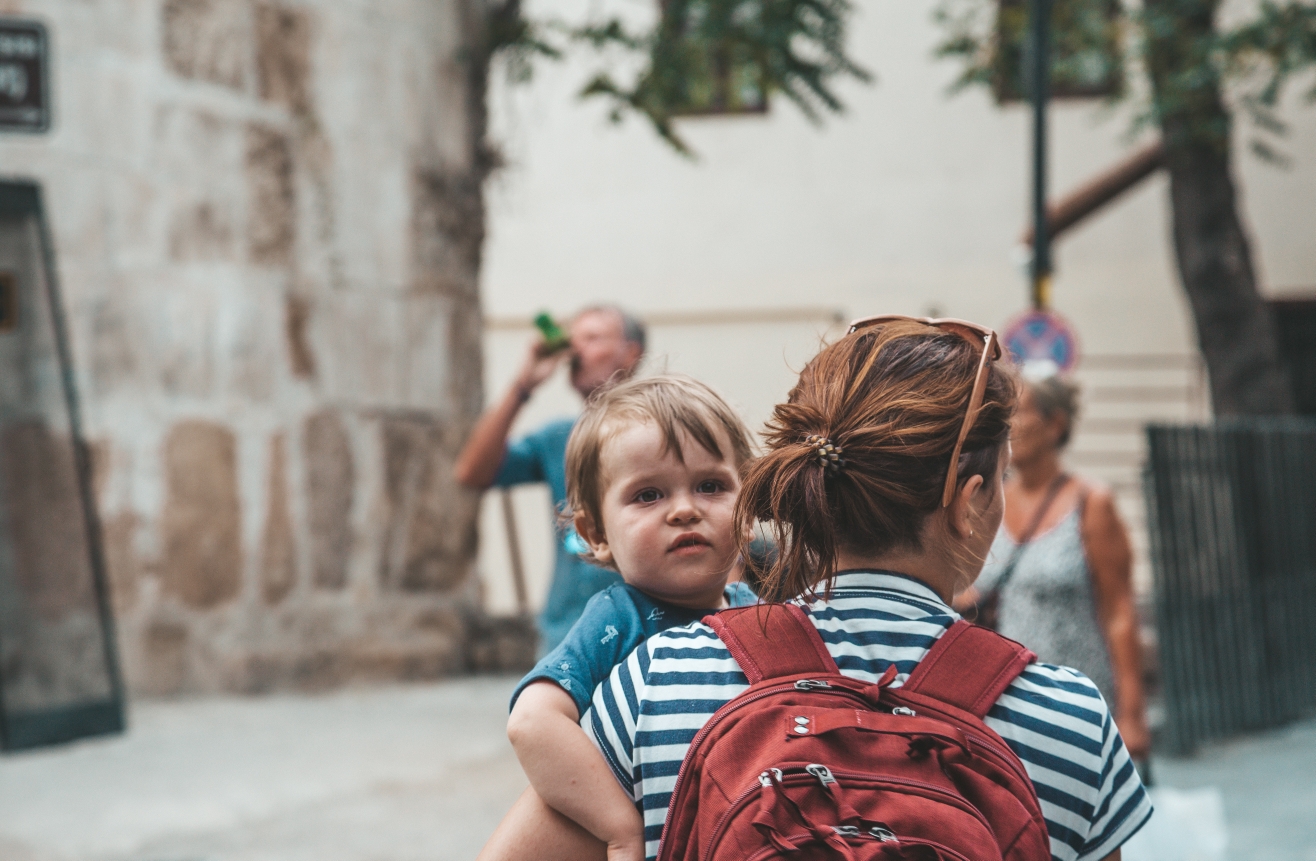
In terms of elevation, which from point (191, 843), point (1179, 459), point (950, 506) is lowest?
point (191, 843)

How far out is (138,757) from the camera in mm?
6770

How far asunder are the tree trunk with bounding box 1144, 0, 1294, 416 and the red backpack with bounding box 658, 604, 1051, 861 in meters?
10.4

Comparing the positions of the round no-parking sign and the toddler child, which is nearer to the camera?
the toddler child

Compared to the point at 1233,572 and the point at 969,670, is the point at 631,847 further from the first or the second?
the point at 1233,572

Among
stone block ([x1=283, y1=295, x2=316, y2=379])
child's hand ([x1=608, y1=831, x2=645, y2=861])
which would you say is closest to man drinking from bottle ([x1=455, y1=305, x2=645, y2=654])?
child's hand ([x1=608, y1=831, x2=645, y2=861])

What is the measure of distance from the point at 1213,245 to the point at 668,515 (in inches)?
407

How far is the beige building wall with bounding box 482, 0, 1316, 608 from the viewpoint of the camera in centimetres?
1741

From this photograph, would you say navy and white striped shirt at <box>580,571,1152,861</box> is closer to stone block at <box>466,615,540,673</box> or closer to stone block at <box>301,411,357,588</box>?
stone block at <box>301,411,357,588</box>

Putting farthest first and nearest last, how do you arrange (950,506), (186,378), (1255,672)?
(1255,672) → (186,378) → (950,506)

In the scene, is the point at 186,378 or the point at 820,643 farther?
the point at 186,378

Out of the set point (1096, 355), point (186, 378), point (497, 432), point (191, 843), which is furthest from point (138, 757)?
point (1096, 355)

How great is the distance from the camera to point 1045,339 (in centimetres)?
1124

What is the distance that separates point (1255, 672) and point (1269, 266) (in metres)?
9.50

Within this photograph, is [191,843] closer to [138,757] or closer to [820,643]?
[138,757]
